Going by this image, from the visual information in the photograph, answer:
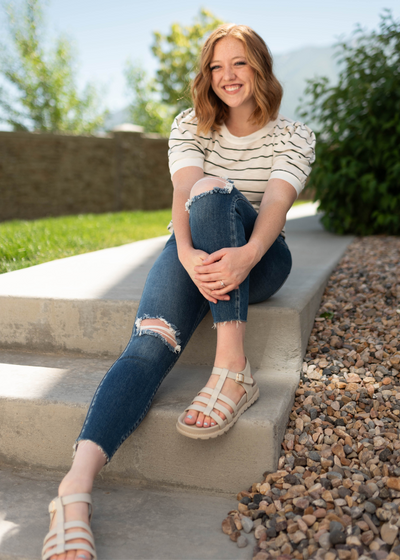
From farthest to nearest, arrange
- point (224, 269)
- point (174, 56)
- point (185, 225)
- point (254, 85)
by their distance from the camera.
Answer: point (174, 56) < point (254, 85) < point (185, 225) < point (224, 269)

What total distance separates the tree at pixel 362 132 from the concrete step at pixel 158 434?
2511mm

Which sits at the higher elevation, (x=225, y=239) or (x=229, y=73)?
(x=229, y=73)

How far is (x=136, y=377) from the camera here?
1.48 m

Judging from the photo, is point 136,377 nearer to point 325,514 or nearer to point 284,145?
point 325,514

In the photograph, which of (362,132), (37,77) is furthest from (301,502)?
(37,77)

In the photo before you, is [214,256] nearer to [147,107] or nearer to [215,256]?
[215,256]

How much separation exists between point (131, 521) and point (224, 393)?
0.44 m

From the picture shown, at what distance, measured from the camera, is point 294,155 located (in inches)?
73.3

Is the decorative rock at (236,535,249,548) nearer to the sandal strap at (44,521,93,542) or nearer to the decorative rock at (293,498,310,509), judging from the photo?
the decorative rock at (293,498,310,509)

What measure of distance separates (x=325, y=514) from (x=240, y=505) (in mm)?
241

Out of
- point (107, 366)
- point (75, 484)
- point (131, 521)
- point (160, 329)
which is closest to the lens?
point (75, 484)

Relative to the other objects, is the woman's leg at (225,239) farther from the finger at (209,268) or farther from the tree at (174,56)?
the tree at (174,56)

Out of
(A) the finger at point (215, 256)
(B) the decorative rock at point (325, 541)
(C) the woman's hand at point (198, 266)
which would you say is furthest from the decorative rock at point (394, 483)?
(A) the finger at point (215, 256)

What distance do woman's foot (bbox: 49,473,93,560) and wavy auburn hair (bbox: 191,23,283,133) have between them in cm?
138
